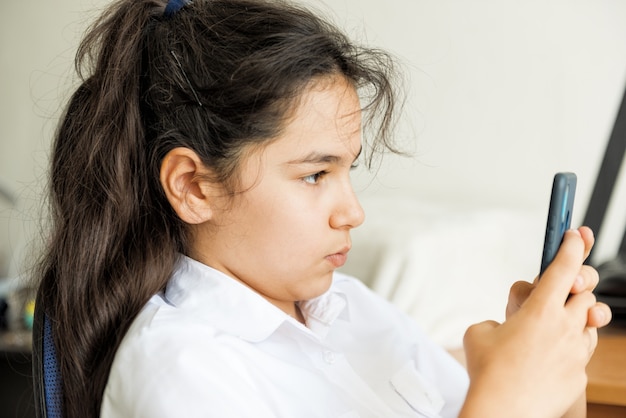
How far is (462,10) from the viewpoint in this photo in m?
1.82

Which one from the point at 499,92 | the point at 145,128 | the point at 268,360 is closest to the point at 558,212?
the point at 268,360

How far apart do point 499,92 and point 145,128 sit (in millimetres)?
1110

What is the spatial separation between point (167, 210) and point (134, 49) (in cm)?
20

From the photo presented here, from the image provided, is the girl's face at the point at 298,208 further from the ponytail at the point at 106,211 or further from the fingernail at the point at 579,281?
the fingernail at the point at 579,281

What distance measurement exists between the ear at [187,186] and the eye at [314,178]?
113 millimetres

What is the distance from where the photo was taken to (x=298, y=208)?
90 centimetres

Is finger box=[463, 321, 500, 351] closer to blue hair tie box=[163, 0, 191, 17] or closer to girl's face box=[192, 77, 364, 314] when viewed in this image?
girl's face box=[192, 77, 364, 314]

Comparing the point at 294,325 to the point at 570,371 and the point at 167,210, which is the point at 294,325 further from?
the point at 570,371

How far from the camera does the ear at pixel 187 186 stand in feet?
2.99

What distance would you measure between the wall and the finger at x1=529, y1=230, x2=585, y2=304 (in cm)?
104

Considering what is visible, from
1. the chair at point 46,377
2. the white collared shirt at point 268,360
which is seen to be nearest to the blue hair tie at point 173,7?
the white collared shirt at point 268,360

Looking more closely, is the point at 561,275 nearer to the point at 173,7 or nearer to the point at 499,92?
the point at 173,7

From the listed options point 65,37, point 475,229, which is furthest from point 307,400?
point 65,37

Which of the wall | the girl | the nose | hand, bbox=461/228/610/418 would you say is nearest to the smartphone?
hand, bbox=461/228/610/418
